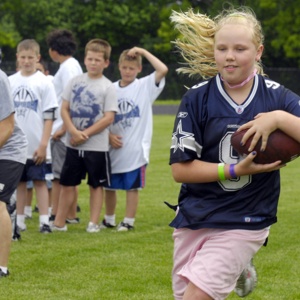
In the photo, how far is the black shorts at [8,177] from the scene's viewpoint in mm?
7003

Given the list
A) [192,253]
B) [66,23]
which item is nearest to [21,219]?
[192,253]

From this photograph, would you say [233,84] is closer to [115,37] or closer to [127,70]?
[127,70]

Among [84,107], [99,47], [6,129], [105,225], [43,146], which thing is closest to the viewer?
[6,129]

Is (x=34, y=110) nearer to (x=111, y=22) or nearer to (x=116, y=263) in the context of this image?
(x=116, y=263)

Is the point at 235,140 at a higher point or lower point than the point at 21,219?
higher

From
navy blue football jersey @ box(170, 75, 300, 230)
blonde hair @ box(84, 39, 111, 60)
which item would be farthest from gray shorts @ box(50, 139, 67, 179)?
navy blue football jersey @ box(170, 75, 300, 230)

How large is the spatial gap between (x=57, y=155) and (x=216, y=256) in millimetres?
5955

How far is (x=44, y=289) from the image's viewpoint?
→ 6.77 metres

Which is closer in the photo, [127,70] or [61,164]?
[127,70]

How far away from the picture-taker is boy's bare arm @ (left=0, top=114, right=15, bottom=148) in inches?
265

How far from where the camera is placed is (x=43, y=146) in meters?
9.19

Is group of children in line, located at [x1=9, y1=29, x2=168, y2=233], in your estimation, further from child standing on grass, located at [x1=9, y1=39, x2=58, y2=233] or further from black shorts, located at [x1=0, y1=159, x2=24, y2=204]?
black shorts, located at [x1=0, y1=159, x2=24, y2=204]

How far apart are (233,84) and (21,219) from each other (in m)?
5.43

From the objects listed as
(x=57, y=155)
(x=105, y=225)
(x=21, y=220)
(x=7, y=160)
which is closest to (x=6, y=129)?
(x=7, y=160)
